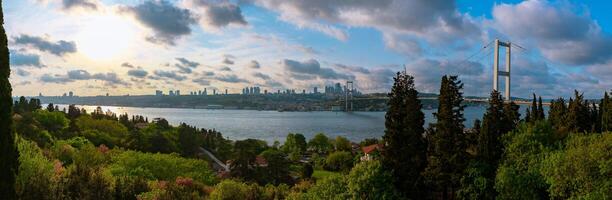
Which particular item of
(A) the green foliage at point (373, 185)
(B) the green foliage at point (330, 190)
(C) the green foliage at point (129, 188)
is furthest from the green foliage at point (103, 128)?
(A) the green foliage at point (373, 185)

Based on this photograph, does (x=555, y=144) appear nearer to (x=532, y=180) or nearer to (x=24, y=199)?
(x=532, y=180)

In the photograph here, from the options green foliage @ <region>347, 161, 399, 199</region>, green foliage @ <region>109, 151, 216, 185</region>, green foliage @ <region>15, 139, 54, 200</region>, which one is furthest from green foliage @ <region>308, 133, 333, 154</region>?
green foliage @ <region>15, 139, 54, 200</region>

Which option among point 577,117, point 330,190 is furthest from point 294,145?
point 330,190

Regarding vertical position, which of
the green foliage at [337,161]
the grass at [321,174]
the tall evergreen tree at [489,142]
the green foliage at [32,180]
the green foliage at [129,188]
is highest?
the tall evergreen tree at [489,142]

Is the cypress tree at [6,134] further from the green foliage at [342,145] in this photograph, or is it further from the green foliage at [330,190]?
the green foliage at [342,145]

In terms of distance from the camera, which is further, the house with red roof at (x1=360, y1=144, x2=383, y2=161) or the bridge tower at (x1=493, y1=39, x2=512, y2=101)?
the bridge tower at (x1=493, y1=39, x2=512, y2=101)

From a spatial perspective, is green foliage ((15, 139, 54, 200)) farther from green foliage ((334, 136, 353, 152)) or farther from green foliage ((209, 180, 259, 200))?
green foliage ((334, 136, 353, 152))
